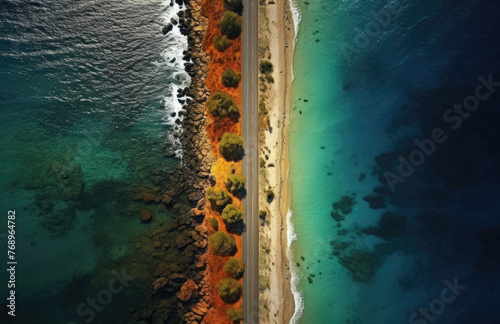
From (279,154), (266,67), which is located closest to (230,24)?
(266,67)

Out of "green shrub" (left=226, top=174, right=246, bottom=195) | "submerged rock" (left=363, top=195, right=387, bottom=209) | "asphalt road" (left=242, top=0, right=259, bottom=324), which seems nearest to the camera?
"green shrub" (left=226, top=174, right=246, bottom=195)

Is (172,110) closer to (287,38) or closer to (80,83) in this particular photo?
(80,83)

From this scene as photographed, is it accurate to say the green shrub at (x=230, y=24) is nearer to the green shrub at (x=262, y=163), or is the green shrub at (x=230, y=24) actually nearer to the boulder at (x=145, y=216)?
the green shrub at (x=262, y=163)

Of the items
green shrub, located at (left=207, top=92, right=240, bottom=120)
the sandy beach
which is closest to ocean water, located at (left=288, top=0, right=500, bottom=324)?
the sandy beach

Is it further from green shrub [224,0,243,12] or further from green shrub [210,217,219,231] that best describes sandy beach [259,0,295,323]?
green shrub [210,217,219,231]

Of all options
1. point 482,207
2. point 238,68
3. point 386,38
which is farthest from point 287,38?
point 482,207

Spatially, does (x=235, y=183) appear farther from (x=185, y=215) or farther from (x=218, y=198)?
(x=185, y=215)

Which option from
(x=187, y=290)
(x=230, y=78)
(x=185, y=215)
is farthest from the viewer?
(x=185, y=215)
